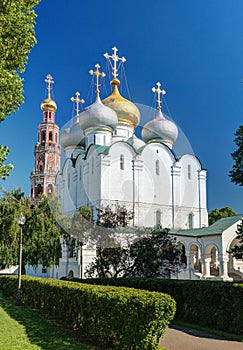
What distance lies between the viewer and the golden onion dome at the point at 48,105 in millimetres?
49256

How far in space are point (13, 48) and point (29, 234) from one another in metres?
14.5

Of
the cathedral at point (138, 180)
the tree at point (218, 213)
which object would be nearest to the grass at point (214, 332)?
the cathedral at point (138, 180)

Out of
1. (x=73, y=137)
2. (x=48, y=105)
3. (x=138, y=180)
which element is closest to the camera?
(x=138, y=180)

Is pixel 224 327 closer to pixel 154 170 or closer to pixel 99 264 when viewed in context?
pixel 99 264

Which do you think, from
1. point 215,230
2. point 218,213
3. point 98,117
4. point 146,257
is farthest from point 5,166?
point 218,213

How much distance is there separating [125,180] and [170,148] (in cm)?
498

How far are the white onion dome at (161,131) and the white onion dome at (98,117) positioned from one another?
2.93m

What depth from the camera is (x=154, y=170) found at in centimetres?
2898

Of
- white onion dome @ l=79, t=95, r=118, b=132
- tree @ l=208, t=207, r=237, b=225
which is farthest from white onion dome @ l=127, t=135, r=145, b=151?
tree @ l=208, t=207, r=237, b=225

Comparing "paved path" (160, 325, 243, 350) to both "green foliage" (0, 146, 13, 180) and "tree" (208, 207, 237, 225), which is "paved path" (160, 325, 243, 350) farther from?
"tree" (208, 207, 237, 225)

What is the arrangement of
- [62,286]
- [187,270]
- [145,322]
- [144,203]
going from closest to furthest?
[145,322] < [62,286] < [187,270] < [144,203]

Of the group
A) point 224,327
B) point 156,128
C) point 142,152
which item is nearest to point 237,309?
point 224,327

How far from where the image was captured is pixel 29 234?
21.2 meters

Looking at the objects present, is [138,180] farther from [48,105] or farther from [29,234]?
[48,105]
